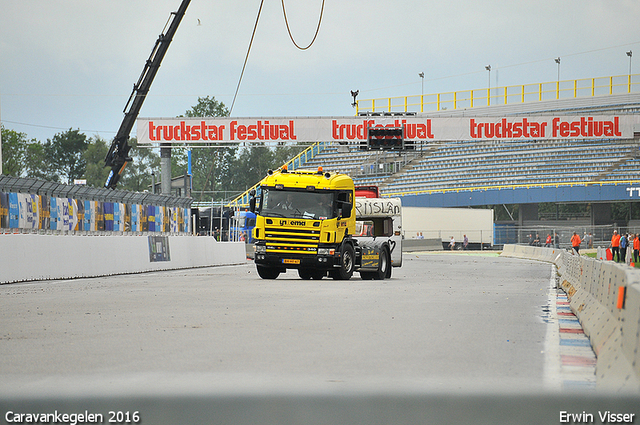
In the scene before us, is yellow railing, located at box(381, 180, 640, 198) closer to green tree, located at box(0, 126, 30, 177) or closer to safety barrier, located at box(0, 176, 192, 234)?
safety barrier, located at box(0, 176, 192, 234)

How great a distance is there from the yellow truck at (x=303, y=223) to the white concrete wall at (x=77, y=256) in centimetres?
428

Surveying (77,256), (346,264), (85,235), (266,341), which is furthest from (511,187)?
(266,341)

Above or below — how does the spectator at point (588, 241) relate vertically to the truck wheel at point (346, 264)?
below

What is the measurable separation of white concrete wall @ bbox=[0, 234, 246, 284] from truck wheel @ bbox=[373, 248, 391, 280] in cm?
728

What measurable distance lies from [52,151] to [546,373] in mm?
118065

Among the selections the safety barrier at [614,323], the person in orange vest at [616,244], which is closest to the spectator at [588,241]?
the person in orange vest at [616,244]

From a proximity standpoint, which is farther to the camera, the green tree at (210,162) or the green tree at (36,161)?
the green tree at (210,162)

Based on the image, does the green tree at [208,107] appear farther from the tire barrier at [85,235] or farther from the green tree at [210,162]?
the tire barrier at [85,235]

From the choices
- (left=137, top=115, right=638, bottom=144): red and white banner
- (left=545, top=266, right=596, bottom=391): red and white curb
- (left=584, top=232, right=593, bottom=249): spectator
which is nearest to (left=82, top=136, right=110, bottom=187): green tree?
(left=137, top=115, right=638, bottom=144): red and white banner

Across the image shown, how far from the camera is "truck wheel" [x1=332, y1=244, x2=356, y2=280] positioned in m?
21.8

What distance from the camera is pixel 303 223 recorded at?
21.5 meters

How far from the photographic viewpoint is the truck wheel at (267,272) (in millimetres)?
22169

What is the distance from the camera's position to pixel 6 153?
318 ft

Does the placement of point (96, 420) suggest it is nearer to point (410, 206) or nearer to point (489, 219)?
point (489, 219)
